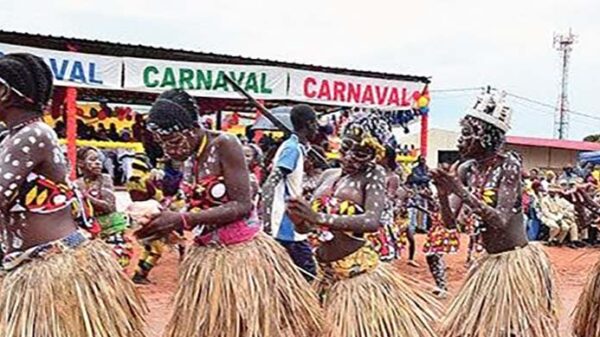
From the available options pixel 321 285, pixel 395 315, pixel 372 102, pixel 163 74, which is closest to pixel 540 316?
pixel 395 315

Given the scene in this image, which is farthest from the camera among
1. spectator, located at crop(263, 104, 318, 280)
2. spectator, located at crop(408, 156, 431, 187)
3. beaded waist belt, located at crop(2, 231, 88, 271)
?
spectator, located at crop(408, 156, 431, 187)

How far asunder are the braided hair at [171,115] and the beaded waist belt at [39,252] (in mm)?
693

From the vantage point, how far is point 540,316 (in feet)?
14.0

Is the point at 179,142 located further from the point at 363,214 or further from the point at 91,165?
the point at 91,165

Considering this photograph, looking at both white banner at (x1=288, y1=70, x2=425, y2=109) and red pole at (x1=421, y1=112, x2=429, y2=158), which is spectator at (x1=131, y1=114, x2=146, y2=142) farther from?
red pole at (x1=421, y1=112, x2=429, y2=158)

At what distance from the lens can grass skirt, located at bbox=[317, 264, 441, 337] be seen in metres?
3.89

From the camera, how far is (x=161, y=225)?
3455 mm

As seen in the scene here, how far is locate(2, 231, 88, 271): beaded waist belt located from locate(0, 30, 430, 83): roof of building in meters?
8.95

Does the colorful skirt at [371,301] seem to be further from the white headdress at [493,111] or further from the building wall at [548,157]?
the building wall at [548,157]

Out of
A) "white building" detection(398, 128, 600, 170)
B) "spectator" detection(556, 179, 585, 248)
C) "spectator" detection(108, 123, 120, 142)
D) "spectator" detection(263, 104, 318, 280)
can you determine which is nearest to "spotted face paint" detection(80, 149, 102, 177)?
"spectator" detection(263, 104, 318, 280)

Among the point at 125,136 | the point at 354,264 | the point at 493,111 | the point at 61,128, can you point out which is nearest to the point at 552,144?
the point at 125,136

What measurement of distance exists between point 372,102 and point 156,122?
35.5 feet

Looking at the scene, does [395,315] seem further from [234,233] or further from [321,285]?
[234,233]

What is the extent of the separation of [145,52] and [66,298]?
10.6 m
